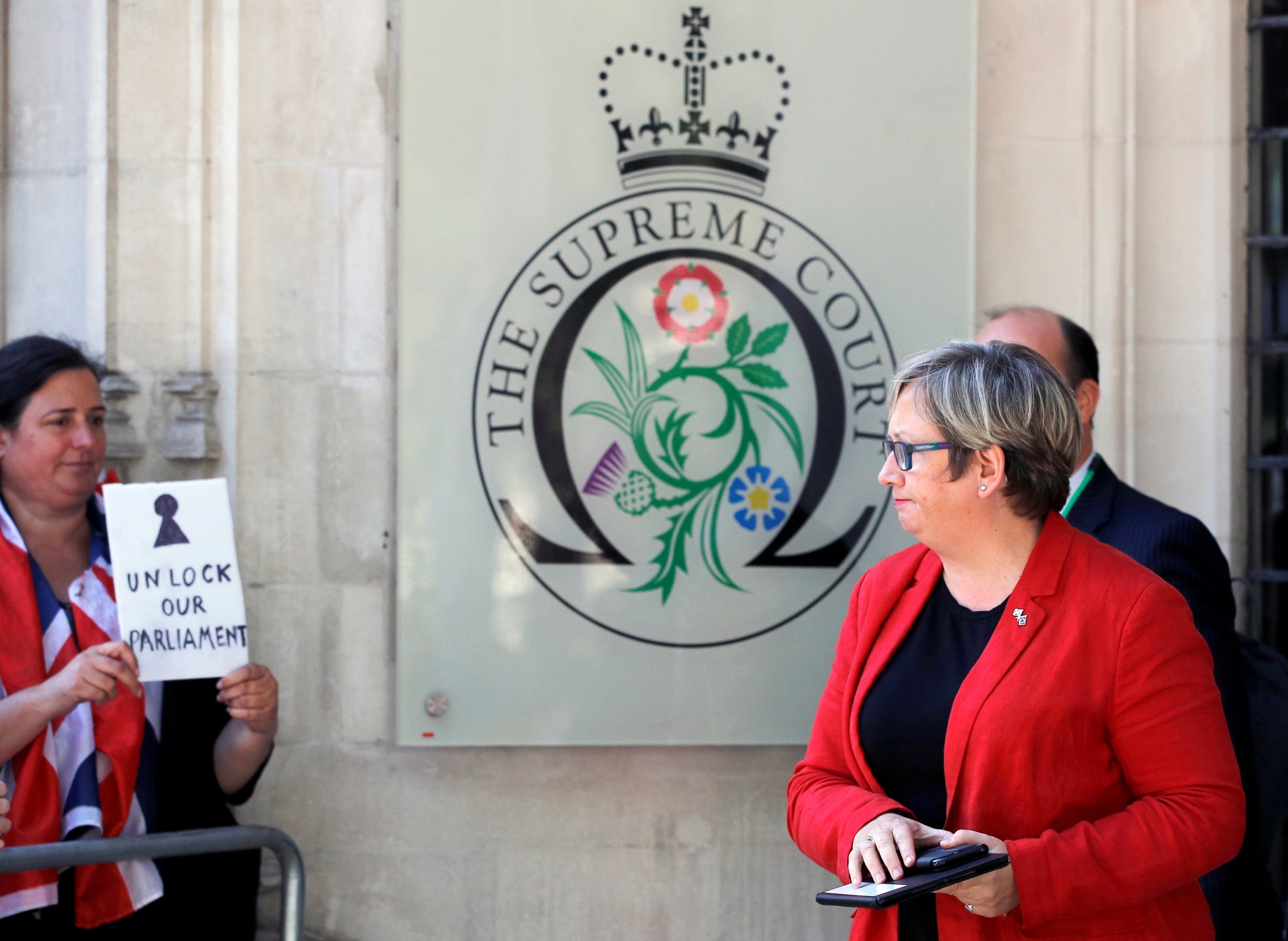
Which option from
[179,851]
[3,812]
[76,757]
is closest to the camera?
[3,812]

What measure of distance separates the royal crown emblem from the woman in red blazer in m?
1.60

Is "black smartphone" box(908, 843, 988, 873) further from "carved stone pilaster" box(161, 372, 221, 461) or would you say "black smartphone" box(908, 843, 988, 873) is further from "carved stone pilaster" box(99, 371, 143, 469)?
"carved stone pilaster" box(99, 371, 143, 469)

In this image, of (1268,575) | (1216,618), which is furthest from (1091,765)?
(1268,575)

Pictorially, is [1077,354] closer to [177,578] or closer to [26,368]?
[177,578]

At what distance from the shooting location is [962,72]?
3.64 metres

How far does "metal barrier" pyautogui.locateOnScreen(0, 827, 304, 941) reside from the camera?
245 cm

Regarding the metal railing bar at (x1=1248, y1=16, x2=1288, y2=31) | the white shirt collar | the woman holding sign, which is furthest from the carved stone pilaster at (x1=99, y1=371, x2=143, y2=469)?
the metal railing bar at (x1=1248, y1=16, x2=1288, y2=31)

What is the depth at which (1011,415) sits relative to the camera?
2059mm

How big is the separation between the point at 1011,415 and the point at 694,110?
1906 mm

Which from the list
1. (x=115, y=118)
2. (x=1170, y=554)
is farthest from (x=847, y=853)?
(x=115, y=118)

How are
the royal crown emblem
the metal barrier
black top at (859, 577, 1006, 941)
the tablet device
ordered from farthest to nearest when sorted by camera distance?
1. the royal crown emblem
2. the metal barrier
3. black top at (859, 577, 1006, 941)
4. the tablet device

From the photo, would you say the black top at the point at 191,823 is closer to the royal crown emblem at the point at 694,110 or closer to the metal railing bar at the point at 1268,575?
the royal crown emblem at the point at 694,110

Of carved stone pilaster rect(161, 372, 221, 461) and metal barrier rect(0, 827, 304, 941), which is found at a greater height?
carved stone pilaster rect(161, 372, 221, 461)

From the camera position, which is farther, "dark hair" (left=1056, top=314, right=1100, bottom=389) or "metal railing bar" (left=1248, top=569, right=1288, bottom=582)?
"metal railing bar" (left=1248, top=569, right=1288, bottom=582)
